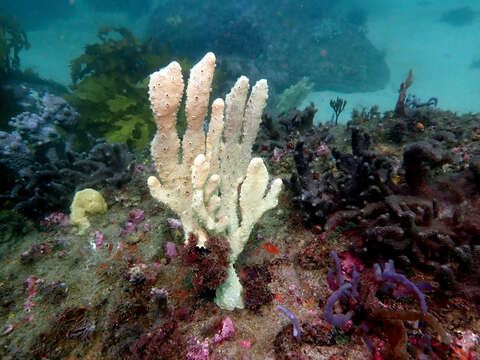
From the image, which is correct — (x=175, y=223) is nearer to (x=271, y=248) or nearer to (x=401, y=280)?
(x=271, y=248)

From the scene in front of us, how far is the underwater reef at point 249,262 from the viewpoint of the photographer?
202 cm

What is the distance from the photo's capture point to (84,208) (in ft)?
12.5

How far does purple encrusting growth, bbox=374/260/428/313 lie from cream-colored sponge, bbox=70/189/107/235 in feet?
12.7

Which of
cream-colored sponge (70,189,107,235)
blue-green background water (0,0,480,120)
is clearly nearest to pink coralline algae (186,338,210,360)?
cream-colored sponge (70,189,107,235)

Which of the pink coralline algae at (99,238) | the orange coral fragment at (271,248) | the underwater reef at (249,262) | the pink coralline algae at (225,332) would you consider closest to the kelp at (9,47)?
the underwater reef at (249,262)

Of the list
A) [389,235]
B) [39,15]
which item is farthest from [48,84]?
[39,15]

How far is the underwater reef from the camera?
79.4 inches

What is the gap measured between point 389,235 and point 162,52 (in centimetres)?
1095

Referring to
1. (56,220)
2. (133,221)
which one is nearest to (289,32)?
(133,221)

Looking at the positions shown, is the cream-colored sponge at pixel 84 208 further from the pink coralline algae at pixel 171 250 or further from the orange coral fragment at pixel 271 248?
the orange coral fragment at pixel 271 248

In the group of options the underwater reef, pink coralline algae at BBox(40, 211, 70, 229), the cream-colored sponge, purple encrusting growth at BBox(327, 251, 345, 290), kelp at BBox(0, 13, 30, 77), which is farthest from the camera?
kelp at BBox(0, 13, 30, 77)

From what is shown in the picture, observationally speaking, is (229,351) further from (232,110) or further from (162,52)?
(162,52)

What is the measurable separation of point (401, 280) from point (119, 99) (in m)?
7.48

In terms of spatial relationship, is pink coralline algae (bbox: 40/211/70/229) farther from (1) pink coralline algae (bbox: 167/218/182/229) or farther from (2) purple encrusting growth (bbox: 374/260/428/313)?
(2) purple encrusting growth (bbox: 374/260/428/313)
